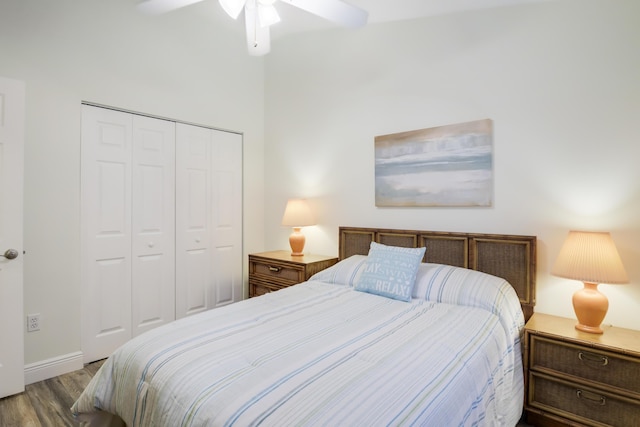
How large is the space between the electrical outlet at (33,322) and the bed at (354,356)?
1.22 meters

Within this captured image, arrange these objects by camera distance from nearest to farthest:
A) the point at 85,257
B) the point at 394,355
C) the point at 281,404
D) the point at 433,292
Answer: the point at 281,404 → the point at 394,355 → the point at 433,292 → the point at 85,257

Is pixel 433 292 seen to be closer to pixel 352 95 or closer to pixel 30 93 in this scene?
pixel 352 95

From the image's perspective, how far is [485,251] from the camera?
93.7 inches

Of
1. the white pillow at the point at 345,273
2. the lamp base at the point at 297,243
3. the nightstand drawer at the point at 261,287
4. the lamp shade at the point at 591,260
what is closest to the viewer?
the lamp shade at the point at 591,260

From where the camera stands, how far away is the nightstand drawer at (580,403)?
63.4 inches

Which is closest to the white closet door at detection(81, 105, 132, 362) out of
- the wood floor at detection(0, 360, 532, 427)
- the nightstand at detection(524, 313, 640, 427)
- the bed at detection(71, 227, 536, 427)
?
the wood floor at detection(0, 360, 532, 427)

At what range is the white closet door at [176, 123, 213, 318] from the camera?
317 cm

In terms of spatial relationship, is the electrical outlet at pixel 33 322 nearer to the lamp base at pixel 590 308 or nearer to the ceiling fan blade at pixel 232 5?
the ceiling fan blade at pixel 232 5

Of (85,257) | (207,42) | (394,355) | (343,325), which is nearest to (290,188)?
(207,42)

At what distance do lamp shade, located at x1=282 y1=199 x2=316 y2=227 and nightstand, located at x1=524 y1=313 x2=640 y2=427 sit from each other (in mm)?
1955

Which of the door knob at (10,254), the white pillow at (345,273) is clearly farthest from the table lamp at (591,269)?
the door knob at (10,254)

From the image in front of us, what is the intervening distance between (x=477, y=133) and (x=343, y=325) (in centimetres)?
167

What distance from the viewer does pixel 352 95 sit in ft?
10.2

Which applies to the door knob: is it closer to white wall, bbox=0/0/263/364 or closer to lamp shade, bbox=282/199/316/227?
white wall, bbox=0/0/263/364
